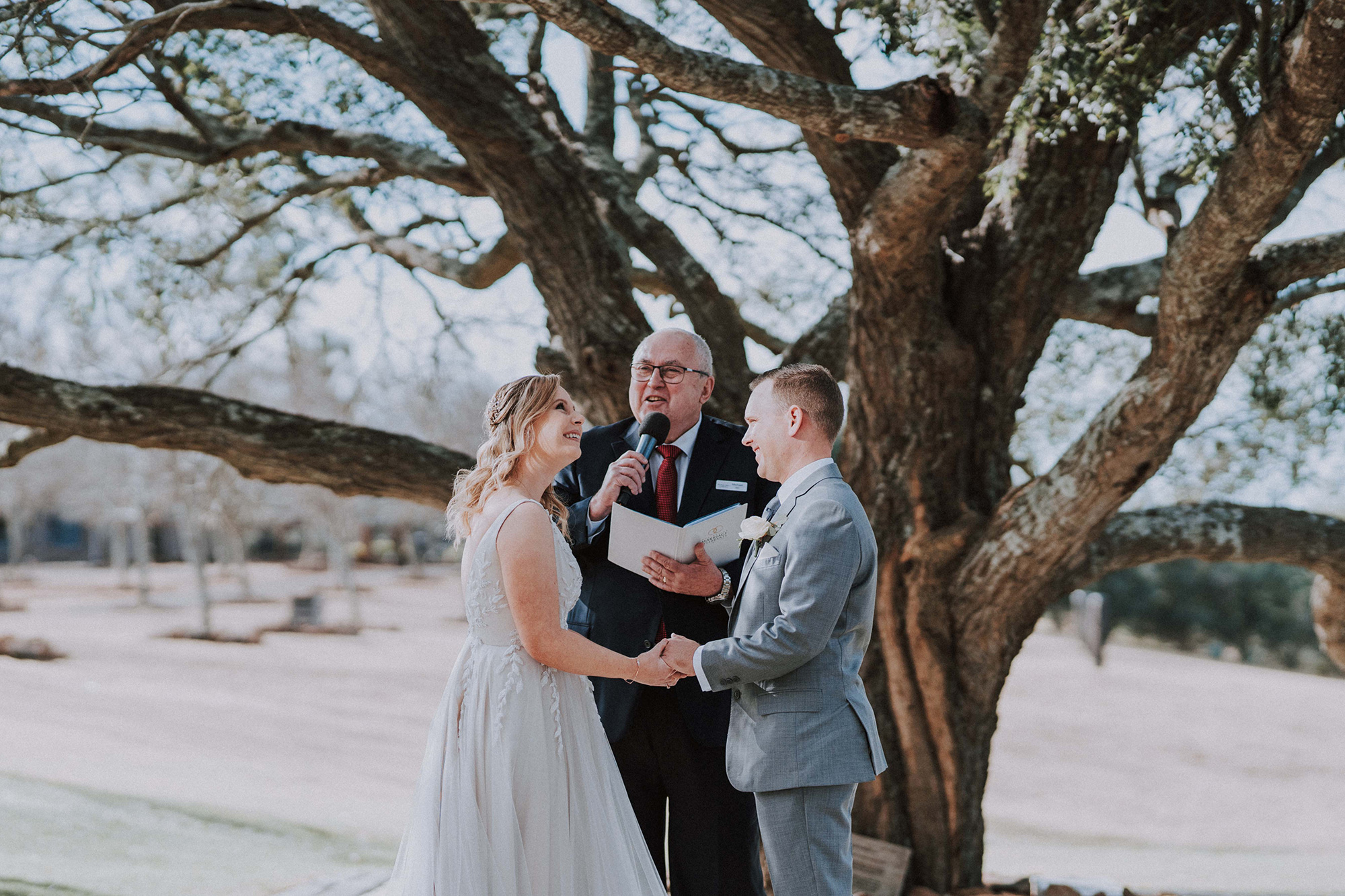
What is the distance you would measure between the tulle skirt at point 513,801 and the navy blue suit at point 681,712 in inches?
11.8

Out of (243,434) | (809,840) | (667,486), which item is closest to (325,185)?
(243,434)

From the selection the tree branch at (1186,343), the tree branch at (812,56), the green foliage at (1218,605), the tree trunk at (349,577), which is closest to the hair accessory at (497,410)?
the tree branch at (812,56)

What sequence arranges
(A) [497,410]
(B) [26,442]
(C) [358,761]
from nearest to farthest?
1. (A) [497,410]
2. (B) [26,442]
3. (C) [358,761]

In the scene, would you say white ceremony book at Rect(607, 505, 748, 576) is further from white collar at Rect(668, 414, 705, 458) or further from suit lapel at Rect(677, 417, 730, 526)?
white collar at Rect(668, 414, 705, 458)

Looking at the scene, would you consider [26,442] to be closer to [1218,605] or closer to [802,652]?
[802,652]

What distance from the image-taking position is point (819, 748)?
2939mm

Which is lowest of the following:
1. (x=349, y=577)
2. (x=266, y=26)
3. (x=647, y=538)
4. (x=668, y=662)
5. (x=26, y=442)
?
(x=349, y=577)

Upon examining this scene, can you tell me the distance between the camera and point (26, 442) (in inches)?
236

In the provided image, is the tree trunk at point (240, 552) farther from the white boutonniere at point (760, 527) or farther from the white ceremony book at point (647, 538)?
the white boutonniere at point (760, 527)

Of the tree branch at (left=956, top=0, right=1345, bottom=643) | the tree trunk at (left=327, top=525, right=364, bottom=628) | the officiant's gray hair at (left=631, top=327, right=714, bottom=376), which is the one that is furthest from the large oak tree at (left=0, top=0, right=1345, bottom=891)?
the tree trunk at (left=327, top=525, right=364, bottom=628)


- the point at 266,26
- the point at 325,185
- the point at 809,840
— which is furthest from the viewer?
the point at 325,185

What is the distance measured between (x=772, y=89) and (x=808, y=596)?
1961 mm

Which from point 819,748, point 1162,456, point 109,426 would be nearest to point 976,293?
point 1162,456

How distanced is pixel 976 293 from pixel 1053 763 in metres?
14.8
